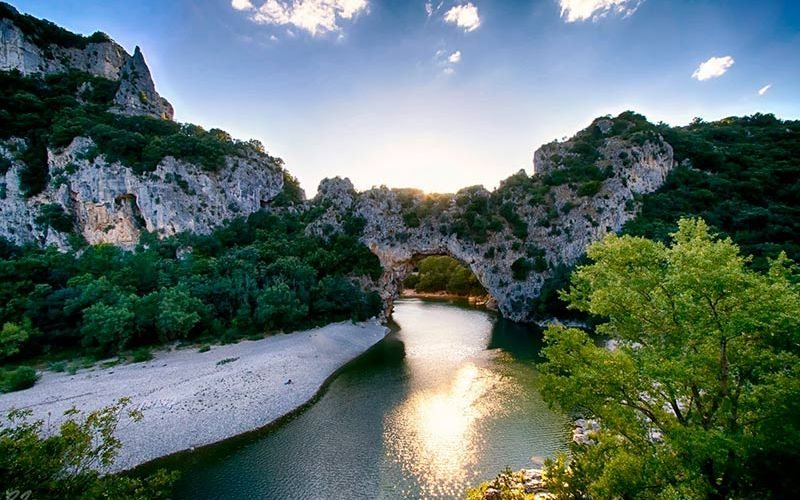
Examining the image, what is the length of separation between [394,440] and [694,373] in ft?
43.3

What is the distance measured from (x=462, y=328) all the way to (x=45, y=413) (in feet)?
116

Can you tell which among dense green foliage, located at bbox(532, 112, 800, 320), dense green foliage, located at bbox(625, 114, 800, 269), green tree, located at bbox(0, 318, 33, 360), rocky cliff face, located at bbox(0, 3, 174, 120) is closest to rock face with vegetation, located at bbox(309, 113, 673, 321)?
dense green foliage, located at bbox(532, 112, 800, 320)

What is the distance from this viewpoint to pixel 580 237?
44.6 meters

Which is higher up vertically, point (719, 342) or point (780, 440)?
point (719, 342)

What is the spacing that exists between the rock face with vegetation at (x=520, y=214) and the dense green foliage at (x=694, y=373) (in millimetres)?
38286

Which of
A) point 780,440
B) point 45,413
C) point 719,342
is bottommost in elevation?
point 45,413

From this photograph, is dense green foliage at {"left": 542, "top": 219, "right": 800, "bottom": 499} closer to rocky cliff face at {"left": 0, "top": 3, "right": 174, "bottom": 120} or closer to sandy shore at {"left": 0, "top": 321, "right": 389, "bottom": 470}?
sandy shore at {"left": 0, "top": 321, "right": 389, "bottom": 470}

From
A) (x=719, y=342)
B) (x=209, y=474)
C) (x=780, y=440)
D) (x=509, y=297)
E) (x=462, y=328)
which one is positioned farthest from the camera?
(x=509, y=297)

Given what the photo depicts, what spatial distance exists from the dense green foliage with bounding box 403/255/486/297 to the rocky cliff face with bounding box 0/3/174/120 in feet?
197

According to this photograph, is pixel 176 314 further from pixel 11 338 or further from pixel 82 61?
pixel 82 61

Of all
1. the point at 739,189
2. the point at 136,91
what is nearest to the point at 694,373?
the point at 739,189

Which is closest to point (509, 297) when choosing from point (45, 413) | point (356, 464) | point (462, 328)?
point (462, 328)

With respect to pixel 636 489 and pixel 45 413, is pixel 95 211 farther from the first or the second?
pixel 636 489

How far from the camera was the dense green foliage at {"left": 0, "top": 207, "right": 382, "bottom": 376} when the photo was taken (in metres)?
26.8
